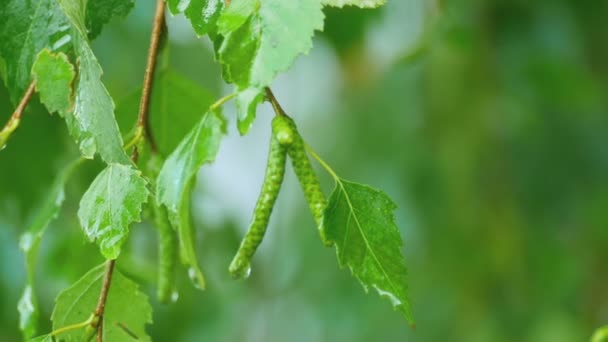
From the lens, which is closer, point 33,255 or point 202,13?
point 202,13

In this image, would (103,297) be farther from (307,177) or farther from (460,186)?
(460,186)

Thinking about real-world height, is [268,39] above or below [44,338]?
above

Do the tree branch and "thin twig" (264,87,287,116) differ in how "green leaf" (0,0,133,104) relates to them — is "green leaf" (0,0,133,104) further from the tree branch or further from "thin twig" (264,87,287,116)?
"thin twig" (264,87,287,116)

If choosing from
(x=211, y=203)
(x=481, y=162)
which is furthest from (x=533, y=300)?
(x=211, y=203)

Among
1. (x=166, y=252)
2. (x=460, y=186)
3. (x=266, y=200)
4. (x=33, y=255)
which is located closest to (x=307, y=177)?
(x=266, y=200)

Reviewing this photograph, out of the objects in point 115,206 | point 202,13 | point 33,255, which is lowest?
point 33,255

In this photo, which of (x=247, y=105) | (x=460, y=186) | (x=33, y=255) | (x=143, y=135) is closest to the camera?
(x=247, y=105)

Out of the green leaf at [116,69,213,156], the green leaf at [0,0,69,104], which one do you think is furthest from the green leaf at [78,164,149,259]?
the green leaf at [116,69,213,156]

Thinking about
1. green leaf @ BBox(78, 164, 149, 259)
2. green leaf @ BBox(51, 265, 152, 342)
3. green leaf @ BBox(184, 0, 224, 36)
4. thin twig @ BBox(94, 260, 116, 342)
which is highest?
Result: green leaf @ BBox(184, 0, 224, 36)
